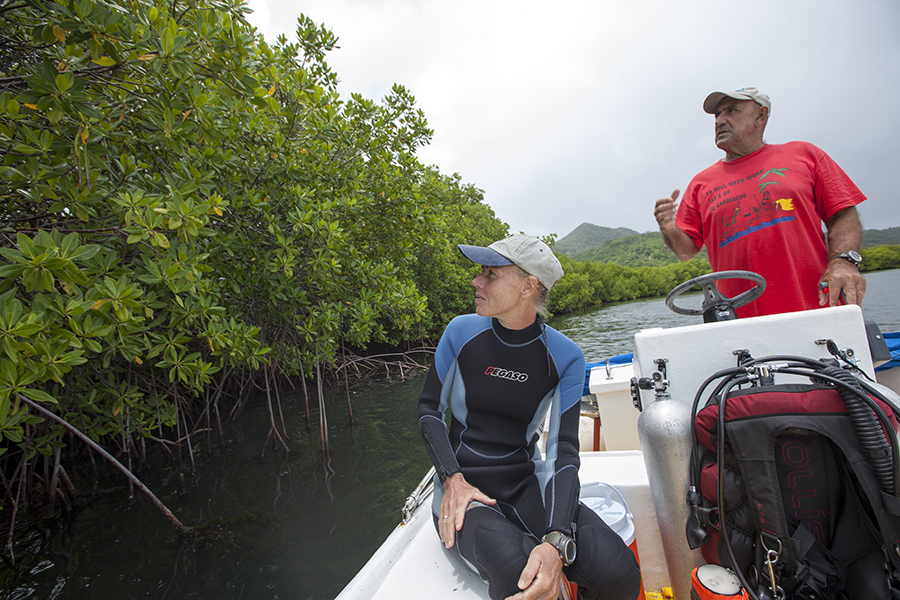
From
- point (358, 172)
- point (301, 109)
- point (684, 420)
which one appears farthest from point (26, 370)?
point (358, 172)

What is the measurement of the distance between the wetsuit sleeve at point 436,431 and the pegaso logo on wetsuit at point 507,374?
0.82ft

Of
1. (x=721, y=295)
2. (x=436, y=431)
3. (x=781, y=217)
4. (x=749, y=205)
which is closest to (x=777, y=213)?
(x=781, y=217)

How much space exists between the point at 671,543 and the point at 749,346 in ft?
2.81

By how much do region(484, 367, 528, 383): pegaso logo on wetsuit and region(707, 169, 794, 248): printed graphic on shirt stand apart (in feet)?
5.09

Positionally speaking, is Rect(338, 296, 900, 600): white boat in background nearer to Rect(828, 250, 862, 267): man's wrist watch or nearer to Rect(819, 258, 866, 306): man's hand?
Rect(819, 258, 866, 306): man's hand

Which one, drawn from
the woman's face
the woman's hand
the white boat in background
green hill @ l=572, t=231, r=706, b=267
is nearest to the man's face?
the white boat in background

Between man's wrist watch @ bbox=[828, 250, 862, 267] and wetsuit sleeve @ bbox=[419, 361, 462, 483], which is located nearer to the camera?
wetsuit sleeve @ bbox=[419, 361, 462, 483]

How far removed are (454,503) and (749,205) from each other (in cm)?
224

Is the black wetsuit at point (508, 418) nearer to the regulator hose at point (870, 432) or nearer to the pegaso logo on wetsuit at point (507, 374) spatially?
the pegaso logo on wetsuit at point (507, 374)

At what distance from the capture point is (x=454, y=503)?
5.30 feet

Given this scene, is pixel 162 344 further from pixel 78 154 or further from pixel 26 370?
pixel 78 154

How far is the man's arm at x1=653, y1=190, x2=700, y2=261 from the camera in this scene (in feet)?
8.01

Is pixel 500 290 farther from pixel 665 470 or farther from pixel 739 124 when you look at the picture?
pixel 739 124

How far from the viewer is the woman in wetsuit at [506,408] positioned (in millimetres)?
1622
